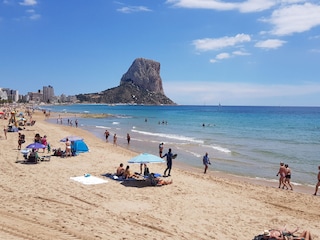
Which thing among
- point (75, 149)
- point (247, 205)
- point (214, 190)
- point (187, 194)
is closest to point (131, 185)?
point (187, 194)

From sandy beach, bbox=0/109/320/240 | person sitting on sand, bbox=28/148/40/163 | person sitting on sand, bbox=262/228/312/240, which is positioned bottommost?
sandy beach, bbox=0/109/320/240

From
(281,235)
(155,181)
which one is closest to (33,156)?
(155,181)

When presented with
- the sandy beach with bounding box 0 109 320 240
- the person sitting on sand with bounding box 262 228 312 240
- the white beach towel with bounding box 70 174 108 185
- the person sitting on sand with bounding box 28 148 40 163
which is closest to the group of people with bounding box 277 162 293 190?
the sandy beach with bounding box 0 109 320 240

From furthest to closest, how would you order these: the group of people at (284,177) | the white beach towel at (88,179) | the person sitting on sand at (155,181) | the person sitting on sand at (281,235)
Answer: the group of people at (284,177), the person sitting on sand at (155,181), the white beach towel at (88,179), the person sitting on sand at (281,235)

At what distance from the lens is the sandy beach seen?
28.0ft

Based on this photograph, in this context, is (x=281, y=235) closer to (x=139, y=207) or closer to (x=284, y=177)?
(x=139, y=207)

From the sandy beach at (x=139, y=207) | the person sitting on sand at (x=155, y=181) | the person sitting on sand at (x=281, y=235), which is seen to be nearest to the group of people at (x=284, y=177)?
the sandy beach at (x=139, y=207)

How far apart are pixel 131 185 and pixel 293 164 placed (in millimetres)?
14041

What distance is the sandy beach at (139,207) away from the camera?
8.54 meters

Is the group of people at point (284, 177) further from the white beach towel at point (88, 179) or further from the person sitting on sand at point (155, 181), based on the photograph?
the white beach towel at point (88, 179)

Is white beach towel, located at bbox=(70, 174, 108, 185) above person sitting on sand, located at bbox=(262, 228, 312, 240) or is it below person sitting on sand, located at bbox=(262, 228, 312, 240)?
below

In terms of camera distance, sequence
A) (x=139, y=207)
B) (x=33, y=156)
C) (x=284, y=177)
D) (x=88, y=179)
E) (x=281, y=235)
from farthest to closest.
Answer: (x=33, y=156) → (x=284, y=177) → (x=88, y=179) → (x=139, y=207) → (x=281, y=235)

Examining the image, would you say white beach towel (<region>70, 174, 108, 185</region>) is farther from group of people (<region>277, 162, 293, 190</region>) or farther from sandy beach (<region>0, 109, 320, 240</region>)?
group of people (<region>277, 162, 293, 190</region>)

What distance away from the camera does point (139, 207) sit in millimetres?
10766
